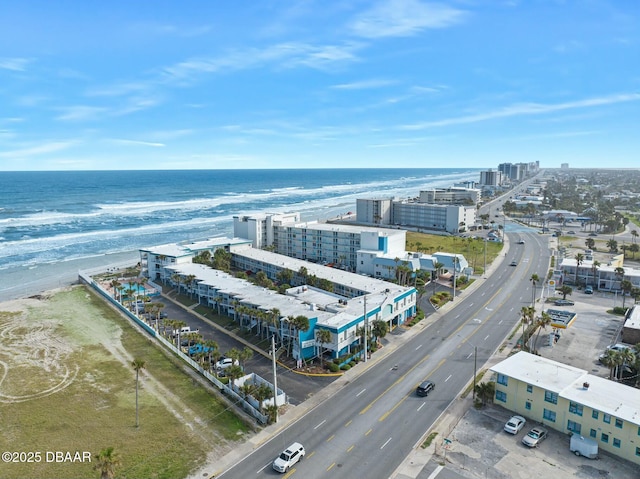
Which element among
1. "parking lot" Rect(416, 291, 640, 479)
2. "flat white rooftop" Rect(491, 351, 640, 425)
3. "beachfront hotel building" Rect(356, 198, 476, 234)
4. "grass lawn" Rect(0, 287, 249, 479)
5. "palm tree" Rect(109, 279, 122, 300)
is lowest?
"grass lawn" Rect(0, 287, 249, 479)

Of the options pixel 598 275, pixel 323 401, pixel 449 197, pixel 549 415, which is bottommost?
pixel 323 401

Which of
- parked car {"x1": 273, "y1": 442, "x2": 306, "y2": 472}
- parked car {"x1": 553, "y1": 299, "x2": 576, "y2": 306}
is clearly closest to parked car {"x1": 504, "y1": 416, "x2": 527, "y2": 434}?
parked car {"x1": 273, "y1": 442, "x2": 306, "y2": 472}

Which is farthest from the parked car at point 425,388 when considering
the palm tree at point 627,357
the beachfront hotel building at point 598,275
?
the beachfront hotel building at point 598,275

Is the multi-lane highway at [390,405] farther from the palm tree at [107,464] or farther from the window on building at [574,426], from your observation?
the window on building at [574,426]

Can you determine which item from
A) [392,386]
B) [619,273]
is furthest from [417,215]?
[392,386]

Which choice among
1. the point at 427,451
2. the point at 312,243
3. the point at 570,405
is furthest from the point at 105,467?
the point at 312,243

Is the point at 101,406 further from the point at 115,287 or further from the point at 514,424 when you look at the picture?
the point at 115,287

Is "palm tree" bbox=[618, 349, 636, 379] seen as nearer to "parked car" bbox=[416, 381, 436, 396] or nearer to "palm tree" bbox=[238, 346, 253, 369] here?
"parked car" bbox=[416, 381, 436, 396]
